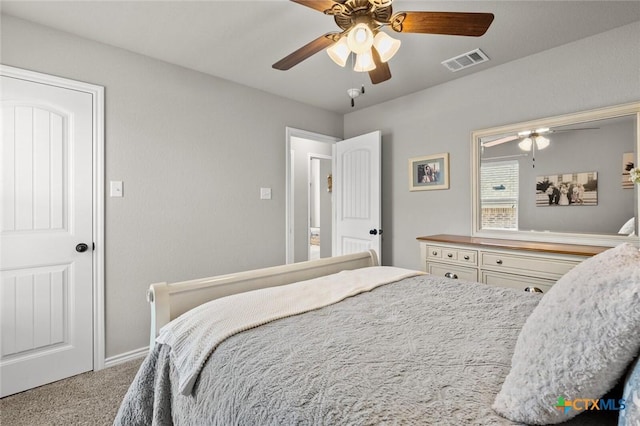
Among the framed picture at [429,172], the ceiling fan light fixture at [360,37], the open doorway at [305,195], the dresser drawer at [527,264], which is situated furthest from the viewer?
the open doorway at [305,195]

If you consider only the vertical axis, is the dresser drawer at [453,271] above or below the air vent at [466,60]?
below

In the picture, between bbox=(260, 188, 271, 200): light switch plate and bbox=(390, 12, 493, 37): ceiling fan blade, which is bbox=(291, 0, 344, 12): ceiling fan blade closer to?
bbox=(390, 12, 493, 37): ceiling fan blade

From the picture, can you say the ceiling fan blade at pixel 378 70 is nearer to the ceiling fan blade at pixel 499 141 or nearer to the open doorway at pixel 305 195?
the ceiling fan blade at pixel 499 141

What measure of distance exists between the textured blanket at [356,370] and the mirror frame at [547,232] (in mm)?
1441

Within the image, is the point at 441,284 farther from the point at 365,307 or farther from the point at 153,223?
the point at 153,223

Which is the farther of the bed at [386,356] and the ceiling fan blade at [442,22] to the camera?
the ceiling fan blade at [442,22]

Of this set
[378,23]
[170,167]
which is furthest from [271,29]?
[170,167]

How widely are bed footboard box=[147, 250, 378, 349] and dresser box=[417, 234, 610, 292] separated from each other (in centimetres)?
104

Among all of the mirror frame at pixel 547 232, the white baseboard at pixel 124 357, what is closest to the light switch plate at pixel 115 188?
the white baseboard at pixel 124 357

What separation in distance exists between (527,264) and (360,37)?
1946 millimetres

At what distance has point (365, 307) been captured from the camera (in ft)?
4.51

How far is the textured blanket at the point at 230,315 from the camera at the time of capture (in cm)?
107

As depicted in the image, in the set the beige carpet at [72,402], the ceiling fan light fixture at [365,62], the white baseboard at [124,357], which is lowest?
the beige carpet at [72,402]

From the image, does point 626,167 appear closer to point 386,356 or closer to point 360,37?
point 360,37
